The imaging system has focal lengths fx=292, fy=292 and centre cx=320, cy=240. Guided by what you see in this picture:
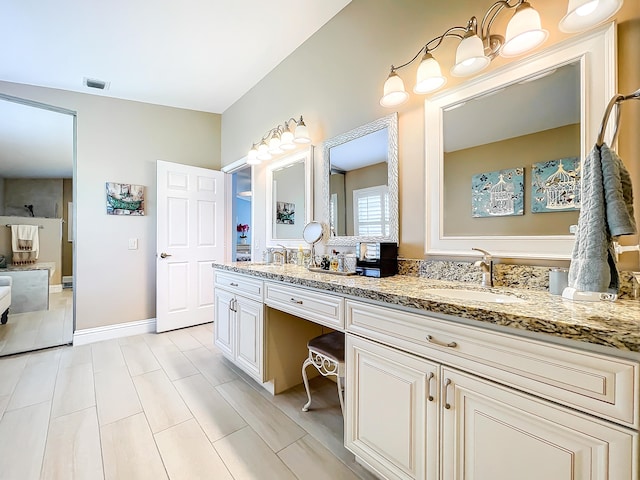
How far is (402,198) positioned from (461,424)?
1.16 metres

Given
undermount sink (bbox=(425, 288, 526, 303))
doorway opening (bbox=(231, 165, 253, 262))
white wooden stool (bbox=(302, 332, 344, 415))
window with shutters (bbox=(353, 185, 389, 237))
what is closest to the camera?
undermount sink (bbox=(425, 288, 526, 303))

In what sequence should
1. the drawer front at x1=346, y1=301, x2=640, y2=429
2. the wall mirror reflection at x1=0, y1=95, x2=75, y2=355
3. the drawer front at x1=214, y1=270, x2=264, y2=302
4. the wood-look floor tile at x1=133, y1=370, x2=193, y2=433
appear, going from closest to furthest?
the drawer front at x1=346, y1=301, x2=640, y2=429
the wood-look floor tile at x1=133, y1=370, x2=193, y2=433
the drawer front at x1=214, y1=270, x2=264, y2=302
the wall mirror reflection at x1=0, y1=95, x2=75, y2=355

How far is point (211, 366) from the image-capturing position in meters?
2.43

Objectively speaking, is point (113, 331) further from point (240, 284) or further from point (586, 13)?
point (586, 13)

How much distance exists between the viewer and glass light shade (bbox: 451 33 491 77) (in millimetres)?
1267

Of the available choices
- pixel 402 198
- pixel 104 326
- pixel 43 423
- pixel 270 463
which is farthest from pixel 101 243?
pixel 402 198

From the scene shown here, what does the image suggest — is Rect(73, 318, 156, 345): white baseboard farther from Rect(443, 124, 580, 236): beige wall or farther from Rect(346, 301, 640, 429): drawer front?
Rect(443, 124, 580, 236): beige wall

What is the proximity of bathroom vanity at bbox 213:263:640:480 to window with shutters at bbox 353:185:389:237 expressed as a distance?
0.45 m

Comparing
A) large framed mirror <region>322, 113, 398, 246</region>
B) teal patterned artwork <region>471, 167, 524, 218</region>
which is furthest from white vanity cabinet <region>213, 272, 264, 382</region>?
teal patterned artwork <region>471, 167, 524, 218</region>

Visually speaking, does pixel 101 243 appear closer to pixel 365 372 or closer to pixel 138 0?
pixel 138 0

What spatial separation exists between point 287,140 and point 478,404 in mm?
2142

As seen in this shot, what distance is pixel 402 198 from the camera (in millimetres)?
1737

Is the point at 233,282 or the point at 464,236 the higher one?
the point at 464,236

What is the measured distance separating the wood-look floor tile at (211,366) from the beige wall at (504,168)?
6.27 feet
